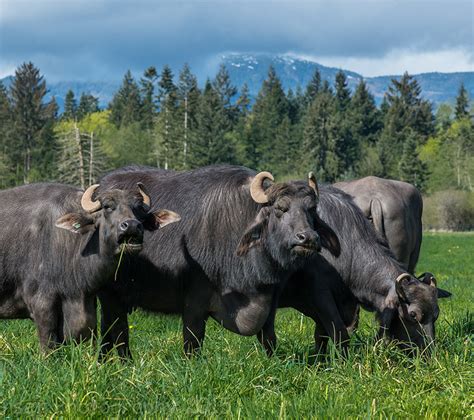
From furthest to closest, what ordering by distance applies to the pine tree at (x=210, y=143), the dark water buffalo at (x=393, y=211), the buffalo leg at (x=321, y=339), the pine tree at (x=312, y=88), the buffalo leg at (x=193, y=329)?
the pine tree at (x=312, y=88), the pine tree at (x=210, y=143), the dark water buffalo at (x=393, y=211), the buffalo leg at (x=321, y=339), the buffalo leg at (x=193, y=329)

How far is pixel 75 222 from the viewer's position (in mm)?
7660

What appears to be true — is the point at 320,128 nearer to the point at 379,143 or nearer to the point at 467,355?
the point at 379,143

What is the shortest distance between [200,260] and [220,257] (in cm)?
21

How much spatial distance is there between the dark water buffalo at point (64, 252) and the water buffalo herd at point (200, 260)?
11mm

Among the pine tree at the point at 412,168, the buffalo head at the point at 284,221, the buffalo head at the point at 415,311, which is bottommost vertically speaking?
the pine tree at the point at 412,168

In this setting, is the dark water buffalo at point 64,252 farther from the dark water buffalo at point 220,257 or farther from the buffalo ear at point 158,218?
the dark water buffalo at point 220,257

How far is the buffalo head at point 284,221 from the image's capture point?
24.6 ft

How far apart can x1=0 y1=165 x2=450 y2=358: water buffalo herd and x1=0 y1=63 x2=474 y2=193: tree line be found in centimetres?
6573

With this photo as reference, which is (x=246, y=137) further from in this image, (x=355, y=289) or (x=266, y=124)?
(x=355, y=289)

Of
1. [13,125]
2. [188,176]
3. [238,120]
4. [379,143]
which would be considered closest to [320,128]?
[379,143]

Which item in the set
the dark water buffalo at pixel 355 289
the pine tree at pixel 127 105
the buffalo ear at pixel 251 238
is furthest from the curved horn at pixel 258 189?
the pine tree at pixel 127 105

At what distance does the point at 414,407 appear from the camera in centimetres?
573

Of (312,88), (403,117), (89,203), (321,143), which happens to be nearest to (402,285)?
(89,203)

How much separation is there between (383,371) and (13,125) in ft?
310
